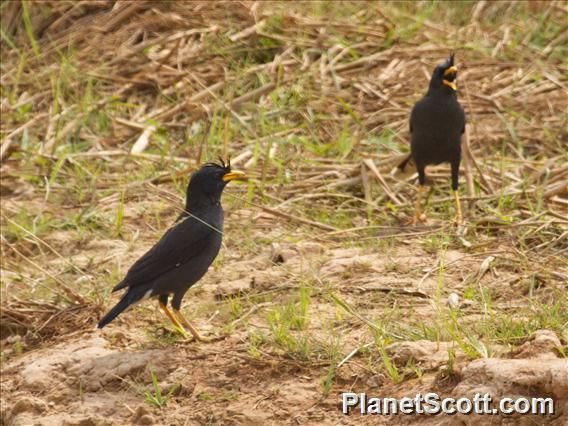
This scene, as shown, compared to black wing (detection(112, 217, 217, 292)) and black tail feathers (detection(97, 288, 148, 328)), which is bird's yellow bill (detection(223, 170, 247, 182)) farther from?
black tail feathers (detection(97, 288, 148, 328))

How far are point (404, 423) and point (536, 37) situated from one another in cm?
560

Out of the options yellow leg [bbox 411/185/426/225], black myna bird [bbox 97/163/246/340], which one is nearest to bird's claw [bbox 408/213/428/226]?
yellow leg [bbox 411/185/426/225]

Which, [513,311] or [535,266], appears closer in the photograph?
[513,311]

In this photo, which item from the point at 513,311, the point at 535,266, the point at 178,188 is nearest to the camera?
the point at 513,311

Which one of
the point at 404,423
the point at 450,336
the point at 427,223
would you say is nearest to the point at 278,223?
the point at 427,223

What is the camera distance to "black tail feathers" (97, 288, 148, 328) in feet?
16.6

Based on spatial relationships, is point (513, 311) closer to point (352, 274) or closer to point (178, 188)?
point (352, 274)

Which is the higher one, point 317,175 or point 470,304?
point 470,304

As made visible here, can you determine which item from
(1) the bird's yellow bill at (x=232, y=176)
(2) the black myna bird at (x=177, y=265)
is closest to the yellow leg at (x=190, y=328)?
(2) the black myna bird at (x=177, y=265)

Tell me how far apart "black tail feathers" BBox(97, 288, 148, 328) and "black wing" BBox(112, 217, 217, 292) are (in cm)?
4

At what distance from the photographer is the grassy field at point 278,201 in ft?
15.5

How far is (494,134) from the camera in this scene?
7.70 metres

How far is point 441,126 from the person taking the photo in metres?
6.59

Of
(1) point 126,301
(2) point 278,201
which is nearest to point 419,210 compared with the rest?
(2) point 278,201
